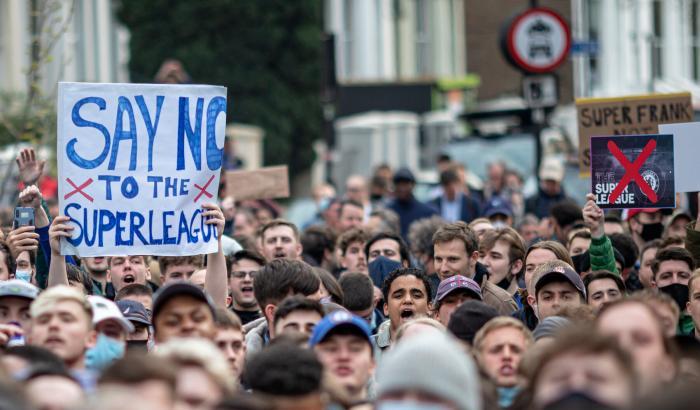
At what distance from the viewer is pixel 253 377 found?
7.04 m

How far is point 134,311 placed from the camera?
9617 millimetres

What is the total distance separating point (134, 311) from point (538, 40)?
8050 millimetres

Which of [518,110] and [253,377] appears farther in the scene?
[518,110]

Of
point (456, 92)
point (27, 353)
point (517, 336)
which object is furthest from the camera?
point (456, 92)

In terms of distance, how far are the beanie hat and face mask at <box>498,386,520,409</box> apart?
170 centimetres

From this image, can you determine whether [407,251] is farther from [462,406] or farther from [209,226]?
[462,406]

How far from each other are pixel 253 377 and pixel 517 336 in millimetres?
1646

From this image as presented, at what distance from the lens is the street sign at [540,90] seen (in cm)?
1684

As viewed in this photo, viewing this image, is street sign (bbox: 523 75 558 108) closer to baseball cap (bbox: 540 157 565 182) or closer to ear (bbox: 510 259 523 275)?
baseball cap (bbox: 540 157 565 182)

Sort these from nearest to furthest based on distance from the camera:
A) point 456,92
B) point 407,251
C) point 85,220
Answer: point 85,220 → point 407,251 → point 456,92

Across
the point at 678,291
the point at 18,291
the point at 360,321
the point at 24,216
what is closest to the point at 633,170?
the point at 678,291

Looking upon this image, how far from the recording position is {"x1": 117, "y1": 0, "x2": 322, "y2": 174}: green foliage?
3522 centimetres

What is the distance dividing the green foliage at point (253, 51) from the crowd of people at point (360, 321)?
20.9 meters

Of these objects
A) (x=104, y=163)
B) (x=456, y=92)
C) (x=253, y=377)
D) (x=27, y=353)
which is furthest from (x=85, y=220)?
(x=456, y=92)
